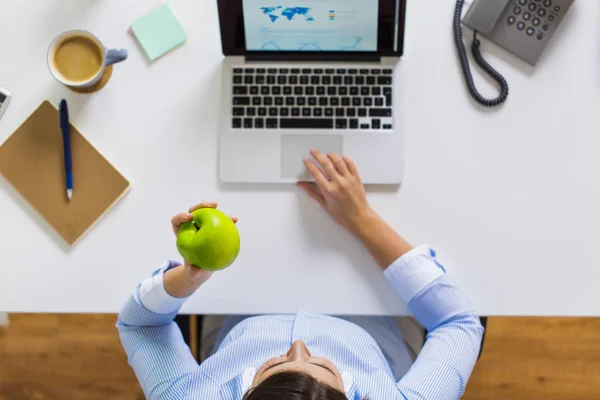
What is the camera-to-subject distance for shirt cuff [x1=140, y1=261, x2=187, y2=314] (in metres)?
0.86

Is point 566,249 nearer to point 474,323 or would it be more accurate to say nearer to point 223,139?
point 474,323

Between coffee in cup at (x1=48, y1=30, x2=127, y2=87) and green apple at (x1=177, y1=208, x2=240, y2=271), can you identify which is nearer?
green apple at (x1=177, y1=208, x2=240, y2=271)

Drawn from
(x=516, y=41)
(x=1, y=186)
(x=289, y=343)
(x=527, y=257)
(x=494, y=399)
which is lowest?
(x=494, y=399)

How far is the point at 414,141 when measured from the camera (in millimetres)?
958

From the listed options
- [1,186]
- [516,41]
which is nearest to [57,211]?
[1,186]

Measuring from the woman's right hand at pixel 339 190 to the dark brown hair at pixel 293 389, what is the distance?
0.95 feet

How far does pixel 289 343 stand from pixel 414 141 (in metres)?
0.40

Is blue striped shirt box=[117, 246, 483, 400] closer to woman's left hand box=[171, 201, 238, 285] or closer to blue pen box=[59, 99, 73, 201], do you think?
woman's left hand box=[171, 201, 238, 285]

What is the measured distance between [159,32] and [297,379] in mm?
633

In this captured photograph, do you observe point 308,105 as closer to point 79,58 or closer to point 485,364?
point 79,58

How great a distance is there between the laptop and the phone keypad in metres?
0.22

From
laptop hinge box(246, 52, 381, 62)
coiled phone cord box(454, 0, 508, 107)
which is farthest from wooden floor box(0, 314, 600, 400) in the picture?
laptop hinge box(246, 52, 381, 62)

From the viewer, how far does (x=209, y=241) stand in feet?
2.45

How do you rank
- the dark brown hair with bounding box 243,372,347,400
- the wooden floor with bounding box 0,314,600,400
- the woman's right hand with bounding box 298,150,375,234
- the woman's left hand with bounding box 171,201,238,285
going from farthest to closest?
the wooden floor with bounding box 0,314,600,400, the woman's right hand with bounding box 298,150,375,234, the woman's left hand with bounding box 171,201,238,285, the dark brown hair with bounding box 243,372,347,400
